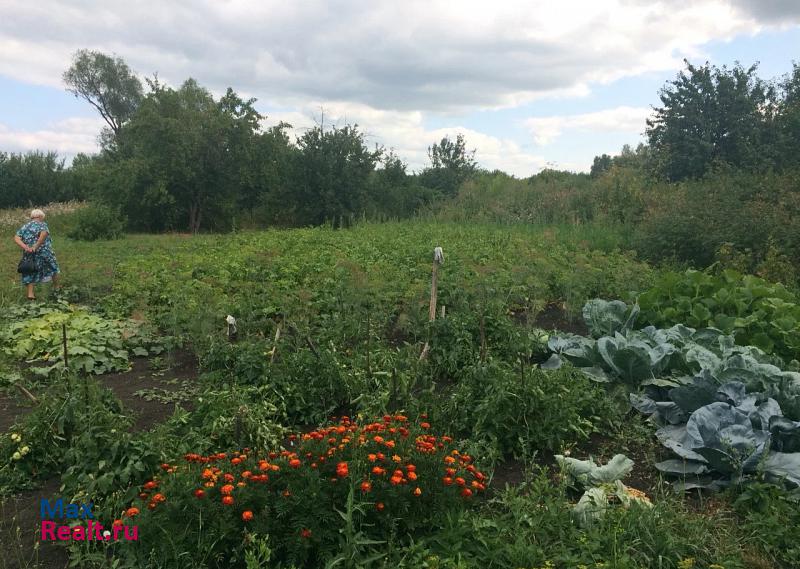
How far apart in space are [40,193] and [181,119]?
43.7 feet

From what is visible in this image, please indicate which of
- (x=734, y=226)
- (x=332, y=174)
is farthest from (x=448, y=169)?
(x=734, y=226)

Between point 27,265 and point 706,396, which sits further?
point 27,265

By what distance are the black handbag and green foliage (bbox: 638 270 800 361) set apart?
7.69 m

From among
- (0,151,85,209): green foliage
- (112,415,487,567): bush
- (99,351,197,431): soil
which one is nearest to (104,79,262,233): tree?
(0,151,85,209): green foliage

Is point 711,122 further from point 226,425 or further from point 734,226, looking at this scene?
point 226,425

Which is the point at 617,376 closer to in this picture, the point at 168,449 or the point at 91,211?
the point at 168,449

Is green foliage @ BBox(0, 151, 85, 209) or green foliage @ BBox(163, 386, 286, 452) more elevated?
→ green foliage @ BBox(0, 151, 85, 209)

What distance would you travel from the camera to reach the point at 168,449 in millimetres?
3213

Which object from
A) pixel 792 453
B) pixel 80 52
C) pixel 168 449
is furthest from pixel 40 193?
pixel 792 453

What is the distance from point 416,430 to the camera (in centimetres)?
305

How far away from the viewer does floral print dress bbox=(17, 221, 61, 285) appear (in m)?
8.17

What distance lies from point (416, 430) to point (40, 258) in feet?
23.9

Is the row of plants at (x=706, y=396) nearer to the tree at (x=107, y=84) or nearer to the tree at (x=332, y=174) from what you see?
the tree at (x=332, y=174)

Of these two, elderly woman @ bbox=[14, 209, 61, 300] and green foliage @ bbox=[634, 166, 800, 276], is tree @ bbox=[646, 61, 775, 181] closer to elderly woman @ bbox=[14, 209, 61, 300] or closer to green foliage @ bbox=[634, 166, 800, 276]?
green foliage @ bbox=[634, 166, 800, 276]
